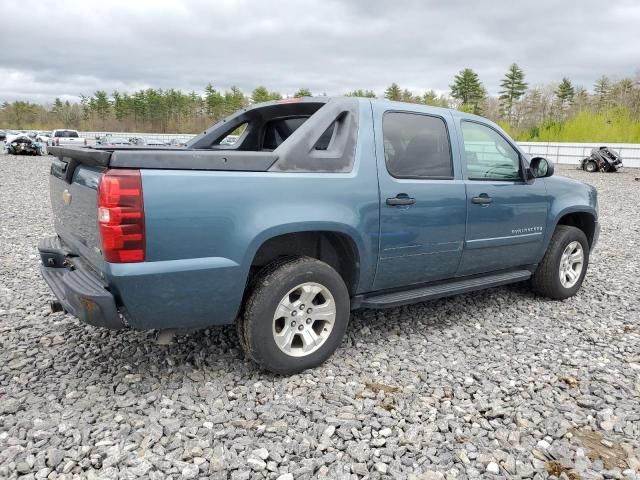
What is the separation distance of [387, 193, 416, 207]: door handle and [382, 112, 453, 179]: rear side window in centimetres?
16

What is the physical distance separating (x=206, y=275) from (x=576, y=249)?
4.04 meters

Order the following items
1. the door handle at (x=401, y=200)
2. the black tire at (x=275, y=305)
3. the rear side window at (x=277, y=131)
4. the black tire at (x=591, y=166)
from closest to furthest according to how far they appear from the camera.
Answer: the black tire at (x=275, y=305) → the door handle at (x=401, y=200) → the rear side window at (x=277, y=131) → the black tire at (x=591, y=166)

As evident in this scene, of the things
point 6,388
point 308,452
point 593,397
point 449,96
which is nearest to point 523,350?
point 593,397

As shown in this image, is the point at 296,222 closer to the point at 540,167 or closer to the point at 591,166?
the point at 540,167

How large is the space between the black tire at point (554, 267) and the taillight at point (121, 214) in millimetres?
3874

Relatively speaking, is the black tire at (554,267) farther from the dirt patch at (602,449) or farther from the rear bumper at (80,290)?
the rear bumper at (80,290)

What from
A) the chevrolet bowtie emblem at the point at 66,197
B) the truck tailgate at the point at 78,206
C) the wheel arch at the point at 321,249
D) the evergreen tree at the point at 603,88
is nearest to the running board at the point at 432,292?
the wheel arch at the point at 321,249

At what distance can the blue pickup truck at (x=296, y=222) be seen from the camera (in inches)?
106

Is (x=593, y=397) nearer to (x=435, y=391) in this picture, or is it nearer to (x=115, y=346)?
(x=435, y=391)

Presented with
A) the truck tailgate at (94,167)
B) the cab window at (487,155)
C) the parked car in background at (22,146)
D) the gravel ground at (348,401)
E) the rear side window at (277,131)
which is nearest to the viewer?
the gravel ground at (348,401)

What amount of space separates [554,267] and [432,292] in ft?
5.69

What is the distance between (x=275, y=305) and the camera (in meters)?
3.12

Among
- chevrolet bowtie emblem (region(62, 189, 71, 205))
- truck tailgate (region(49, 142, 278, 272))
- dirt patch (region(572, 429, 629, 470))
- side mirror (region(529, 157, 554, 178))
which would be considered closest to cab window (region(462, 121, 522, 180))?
side mirror (region(529, 157, 554, 178))

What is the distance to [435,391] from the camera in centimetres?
321
